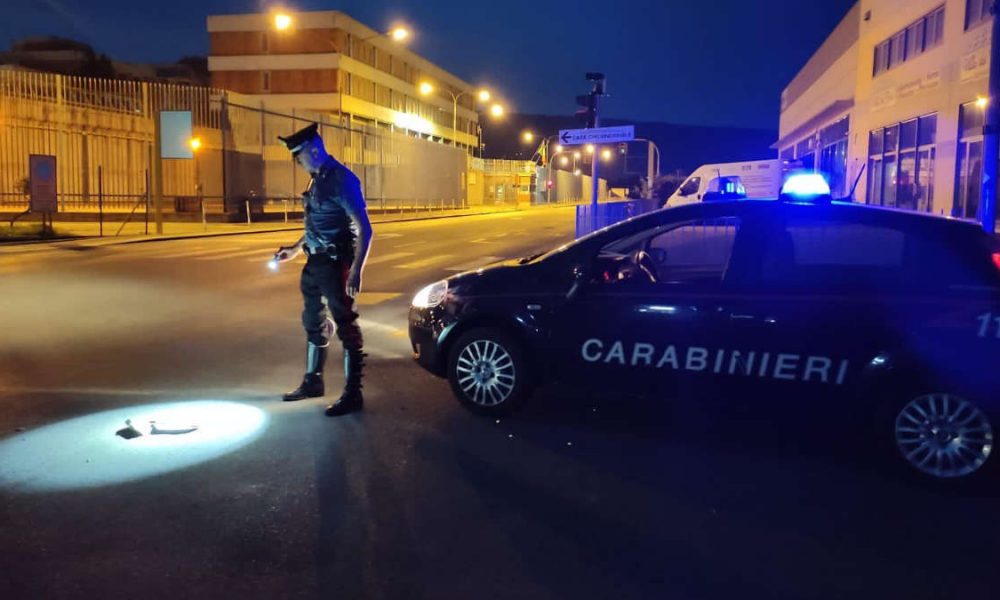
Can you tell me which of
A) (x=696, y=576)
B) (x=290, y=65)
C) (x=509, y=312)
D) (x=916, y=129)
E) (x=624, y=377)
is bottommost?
(x=696, y=576)

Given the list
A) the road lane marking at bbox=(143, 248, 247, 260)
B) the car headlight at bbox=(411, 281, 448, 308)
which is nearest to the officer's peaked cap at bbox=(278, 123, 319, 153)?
the car headlight at bbox=(411, 281, 448, 308)

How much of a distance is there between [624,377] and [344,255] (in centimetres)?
208

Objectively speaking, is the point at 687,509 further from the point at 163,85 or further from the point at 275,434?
the point at 163,85

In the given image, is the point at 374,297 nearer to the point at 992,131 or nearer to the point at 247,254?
the point at 247,254

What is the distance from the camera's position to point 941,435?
4.86 m

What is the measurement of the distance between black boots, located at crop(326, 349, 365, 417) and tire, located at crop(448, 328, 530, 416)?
0.67m

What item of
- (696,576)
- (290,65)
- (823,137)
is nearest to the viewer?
(696,576)

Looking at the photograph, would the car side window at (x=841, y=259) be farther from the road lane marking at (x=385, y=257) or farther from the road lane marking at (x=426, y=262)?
the road lane marking at (x=385, y=257)

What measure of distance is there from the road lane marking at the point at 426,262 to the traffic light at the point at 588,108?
4.30 m

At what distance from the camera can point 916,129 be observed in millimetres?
28359

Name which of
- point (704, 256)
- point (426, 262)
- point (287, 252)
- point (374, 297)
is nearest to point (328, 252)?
point (287, 252)

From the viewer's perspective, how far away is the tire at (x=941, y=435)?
476 centimetres

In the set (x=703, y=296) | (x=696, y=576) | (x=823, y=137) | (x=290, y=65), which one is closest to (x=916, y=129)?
(x=823, y=137)

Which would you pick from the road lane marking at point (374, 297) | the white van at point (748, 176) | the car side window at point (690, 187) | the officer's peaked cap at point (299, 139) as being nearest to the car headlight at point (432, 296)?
the officer's peaked cap at point (299, 139)
